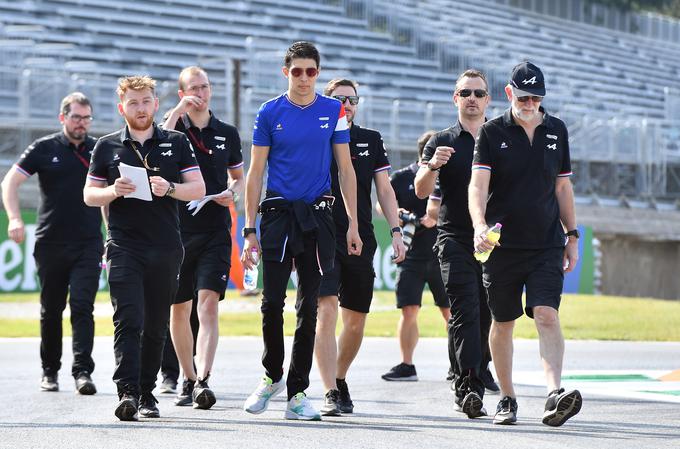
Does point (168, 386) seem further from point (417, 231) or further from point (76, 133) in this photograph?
point (417, 231)

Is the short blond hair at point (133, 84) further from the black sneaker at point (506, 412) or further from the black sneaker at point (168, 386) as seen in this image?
the black sneaker at point (506, 412)

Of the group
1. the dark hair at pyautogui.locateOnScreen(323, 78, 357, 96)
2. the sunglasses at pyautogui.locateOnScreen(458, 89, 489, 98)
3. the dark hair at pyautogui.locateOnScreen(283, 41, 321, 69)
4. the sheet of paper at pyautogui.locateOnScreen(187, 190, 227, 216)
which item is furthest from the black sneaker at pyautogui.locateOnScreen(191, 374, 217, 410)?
the sunglasses at pyautogui.locateOnScreen(458, 89, 489, 98)

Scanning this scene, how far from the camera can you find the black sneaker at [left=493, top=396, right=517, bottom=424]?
755 centimetres

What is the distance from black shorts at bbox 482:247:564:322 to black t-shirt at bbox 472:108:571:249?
62mm

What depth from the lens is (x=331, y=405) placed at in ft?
26.4

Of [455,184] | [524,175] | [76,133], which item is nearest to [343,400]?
[455,184]

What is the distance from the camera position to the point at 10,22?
30.1 meters

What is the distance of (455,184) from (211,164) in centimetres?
174

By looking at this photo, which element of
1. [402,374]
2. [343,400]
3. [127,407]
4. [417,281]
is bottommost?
[402,374]

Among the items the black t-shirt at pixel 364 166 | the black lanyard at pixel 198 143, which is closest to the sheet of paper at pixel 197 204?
the black lanyard at pixel 198 143

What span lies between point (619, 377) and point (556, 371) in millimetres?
4249

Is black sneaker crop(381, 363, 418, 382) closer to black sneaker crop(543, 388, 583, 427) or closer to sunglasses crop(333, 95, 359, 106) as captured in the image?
sunglasses crop(333, 95, 359, 106)

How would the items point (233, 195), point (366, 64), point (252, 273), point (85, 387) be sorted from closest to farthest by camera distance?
point (252, 273) → point (233, 195) → point (85, 387) → point (366, 64)

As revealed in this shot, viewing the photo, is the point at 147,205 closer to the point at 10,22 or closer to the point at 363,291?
the point at 363,291
